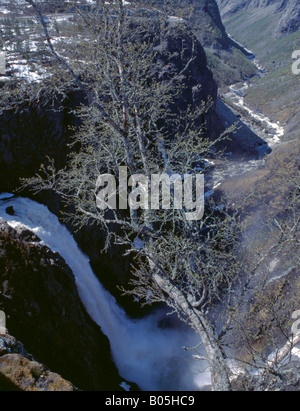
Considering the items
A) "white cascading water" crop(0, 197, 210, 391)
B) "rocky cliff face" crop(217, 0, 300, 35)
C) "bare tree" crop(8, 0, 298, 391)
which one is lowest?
"white cascading water" crop(0, 197, 210, 391)

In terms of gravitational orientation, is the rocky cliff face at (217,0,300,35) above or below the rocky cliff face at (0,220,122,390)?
above

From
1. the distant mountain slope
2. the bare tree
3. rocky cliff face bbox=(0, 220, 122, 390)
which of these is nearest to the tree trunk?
the bare tree

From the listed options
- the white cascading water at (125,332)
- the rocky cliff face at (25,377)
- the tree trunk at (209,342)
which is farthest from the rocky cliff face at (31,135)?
the rocky cliff face at (25,377)

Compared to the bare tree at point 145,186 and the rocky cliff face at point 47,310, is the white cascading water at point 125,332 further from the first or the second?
the bare tree at point 145,186

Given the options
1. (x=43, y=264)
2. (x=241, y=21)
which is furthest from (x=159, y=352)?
(x=241, y=21)

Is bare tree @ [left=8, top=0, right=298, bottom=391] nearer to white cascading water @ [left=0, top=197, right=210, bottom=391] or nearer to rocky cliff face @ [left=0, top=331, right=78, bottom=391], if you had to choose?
white cascading water @ [left=0, top=197, right=210, bottom=391]
